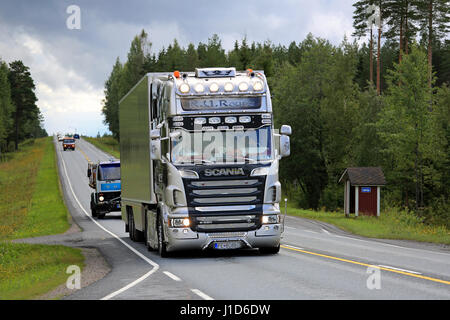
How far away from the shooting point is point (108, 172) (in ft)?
121

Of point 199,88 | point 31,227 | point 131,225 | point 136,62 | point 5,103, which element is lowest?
point 31,227

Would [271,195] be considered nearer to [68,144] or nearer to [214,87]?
[214,87]

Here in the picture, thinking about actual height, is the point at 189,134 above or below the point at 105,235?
above

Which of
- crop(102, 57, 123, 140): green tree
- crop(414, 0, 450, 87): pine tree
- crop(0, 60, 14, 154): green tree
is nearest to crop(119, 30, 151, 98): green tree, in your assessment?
crop(102, 57, 123, 140): green tree

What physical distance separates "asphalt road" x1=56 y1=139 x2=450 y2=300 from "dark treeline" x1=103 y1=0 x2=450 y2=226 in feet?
96.8

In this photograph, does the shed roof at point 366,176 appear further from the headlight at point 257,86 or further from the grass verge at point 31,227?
the headlight at point 257,86

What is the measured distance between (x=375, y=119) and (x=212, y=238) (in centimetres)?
5098

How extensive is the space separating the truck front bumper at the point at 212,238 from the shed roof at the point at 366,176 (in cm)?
2649

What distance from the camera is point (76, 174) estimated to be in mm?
79812

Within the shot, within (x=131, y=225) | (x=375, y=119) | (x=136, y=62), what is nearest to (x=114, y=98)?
(x=136, y=62)

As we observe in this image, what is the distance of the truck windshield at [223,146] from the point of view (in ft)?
50.0

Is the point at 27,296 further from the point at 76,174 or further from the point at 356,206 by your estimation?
the point at 76,174
